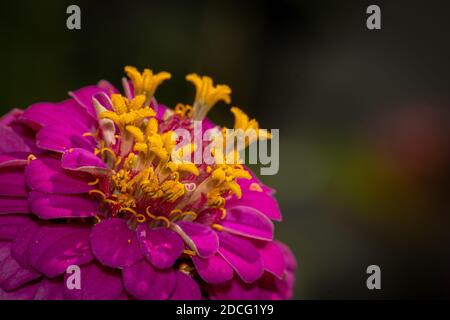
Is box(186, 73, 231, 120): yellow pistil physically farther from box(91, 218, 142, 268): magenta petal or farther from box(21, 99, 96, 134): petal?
box(91, 218, 142, 268): magenta petal

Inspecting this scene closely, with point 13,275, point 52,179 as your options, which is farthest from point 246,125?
point 13,275

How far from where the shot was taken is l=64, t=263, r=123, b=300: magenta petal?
0.99m

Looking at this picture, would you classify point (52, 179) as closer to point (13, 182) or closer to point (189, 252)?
point (13, 182)

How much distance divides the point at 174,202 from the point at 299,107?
171 cm

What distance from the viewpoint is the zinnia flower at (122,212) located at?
3.32 feet

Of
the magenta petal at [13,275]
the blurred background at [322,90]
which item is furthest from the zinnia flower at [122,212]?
the blurred background at [322,90]

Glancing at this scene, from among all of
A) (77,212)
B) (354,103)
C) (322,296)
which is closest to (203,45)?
(354,103)

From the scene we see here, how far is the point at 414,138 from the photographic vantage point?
2.58m

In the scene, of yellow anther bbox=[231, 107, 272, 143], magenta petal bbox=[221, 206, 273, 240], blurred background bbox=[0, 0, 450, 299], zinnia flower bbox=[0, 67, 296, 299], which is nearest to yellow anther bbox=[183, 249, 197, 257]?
zinnia flower bbox=[0, 67, 296, 299]

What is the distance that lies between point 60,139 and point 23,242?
0.68 feet

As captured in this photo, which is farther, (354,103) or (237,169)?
(354,103)

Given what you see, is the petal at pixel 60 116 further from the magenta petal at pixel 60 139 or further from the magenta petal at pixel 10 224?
the magenta petal at pixel 10 224

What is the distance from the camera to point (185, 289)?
3.47 feet
